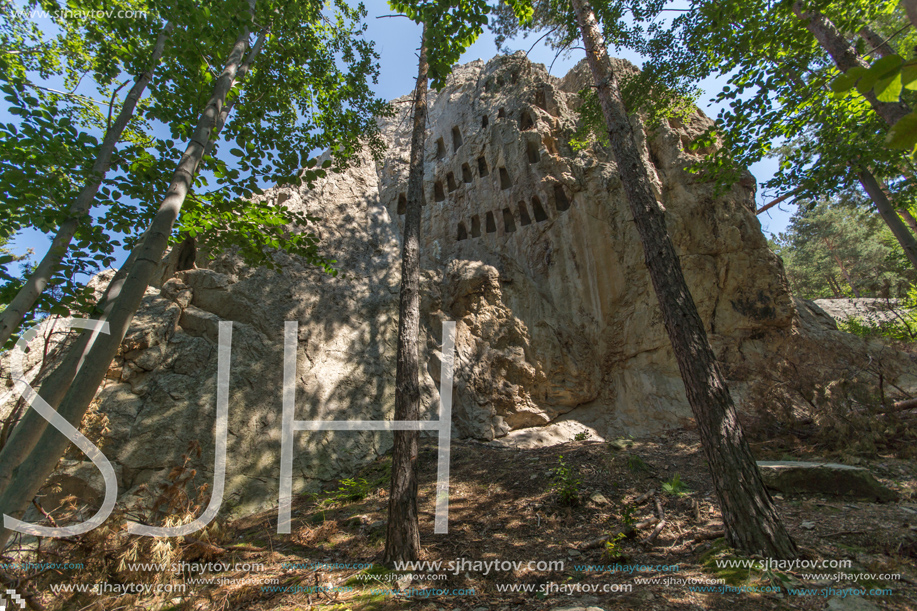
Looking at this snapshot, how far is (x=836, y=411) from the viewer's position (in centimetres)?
726

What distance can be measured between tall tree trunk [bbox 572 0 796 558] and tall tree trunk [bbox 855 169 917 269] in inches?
356

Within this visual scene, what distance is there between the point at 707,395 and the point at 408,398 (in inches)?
151

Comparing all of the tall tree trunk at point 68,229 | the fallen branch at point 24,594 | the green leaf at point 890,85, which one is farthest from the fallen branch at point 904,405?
the tall tree trunk at point 68,229

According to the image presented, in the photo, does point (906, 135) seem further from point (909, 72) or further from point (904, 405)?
point (904, 405)

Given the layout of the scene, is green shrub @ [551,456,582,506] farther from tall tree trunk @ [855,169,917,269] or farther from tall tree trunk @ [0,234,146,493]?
tall tree trunk @ [855,169,917,269]

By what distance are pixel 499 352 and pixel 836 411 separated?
8.41m

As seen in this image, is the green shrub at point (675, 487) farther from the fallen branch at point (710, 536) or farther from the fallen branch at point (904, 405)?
the fallen branch at point (904, 405)

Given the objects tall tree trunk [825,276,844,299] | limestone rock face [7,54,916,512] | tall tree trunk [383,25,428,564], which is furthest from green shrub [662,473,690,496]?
tall tree trunk [825,276,844,299]

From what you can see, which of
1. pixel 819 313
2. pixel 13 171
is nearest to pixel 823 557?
pixel 13 171

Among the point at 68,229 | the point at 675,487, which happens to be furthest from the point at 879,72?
the point at 68,229

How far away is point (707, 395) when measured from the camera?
A: 4.45 meters

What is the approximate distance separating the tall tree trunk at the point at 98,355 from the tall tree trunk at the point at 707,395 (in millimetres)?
5956

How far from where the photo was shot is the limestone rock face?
7992 mm

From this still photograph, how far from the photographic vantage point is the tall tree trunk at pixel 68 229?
172 inches
